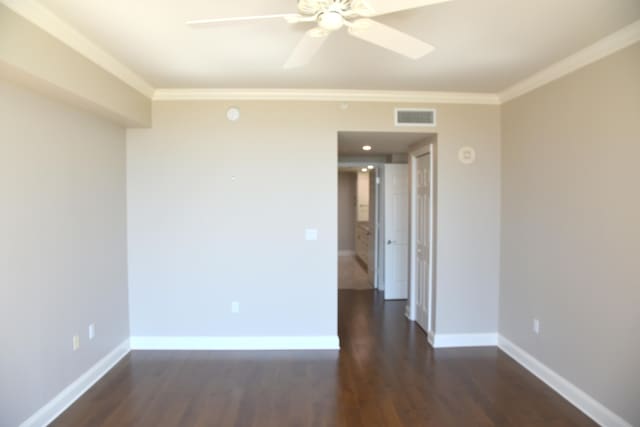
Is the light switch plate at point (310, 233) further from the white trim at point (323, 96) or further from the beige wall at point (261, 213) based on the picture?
the white trim at point (323, 96)

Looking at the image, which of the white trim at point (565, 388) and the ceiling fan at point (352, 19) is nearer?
the ceiling fan at point (352, 19)

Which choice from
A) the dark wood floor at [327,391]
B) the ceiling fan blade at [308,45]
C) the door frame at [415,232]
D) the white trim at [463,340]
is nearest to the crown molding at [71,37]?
the ceiling fan blade at [308,45]

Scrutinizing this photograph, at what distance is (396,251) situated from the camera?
5.65 meters

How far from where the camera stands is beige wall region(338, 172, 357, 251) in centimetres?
1038

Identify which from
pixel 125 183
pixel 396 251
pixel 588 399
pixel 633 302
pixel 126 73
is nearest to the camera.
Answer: pixel 633 302

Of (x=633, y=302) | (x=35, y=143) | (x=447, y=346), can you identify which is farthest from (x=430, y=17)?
(x=447, y=346)

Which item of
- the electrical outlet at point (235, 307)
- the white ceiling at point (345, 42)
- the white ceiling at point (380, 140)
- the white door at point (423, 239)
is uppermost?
the white ceiling at point (345, 42)

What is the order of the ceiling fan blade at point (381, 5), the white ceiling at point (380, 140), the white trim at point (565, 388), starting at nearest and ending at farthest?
the ceiling fan blade at point (381, 5) < the white trim at point (565, 388) < the white ceiling at point (380, 140)

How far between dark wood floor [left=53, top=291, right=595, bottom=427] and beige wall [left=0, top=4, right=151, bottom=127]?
232 centimetres

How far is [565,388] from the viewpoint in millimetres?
2910

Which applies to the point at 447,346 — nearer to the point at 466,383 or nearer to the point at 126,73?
the point at 466,383

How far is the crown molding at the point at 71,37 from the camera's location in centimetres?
205

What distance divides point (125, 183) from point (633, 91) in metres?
4.29

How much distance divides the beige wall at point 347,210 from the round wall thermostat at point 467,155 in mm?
6530
